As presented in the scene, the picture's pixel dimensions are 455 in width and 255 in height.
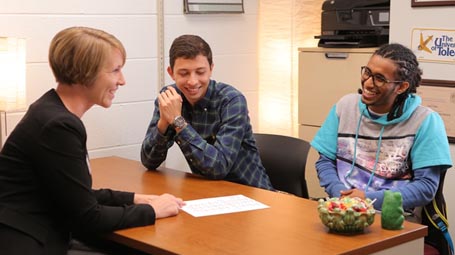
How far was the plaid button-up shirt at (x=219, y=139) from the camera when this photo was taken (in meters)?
2.87

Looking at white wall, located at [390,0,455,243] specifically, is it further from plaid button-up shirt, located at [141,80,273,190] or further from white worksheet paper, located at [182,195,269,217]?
white worksheet paper, located at [182,195,269,217]

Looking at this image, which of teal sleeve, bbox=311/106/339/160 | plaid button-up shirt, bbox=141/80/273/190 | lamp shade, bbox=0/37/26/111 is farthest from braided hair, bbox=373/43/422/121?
lamp shade, bbox=0/37/26/111

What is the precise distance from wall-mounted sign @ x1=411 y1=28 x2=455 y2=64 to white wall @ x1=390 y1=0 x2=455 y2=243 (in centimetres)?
2

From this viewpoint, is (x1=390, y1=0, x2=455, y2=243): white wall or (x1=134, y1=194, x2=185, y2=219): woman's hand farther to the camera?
(x1=390, y1=0, x2=455, y2=243): white wall

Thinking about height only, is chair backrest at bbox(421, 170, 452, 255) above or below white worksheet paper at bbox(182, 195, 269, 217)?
below

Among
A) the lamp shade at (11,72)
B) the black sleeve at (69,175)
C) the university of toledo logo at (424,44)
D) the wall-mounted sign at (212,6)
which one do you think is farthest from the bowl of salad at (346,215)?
the wall-mounted sign at (212,6)

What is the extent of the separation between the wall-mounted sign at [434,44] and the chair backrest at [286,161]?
36.6 inches

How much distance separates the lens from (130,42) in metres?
3.92

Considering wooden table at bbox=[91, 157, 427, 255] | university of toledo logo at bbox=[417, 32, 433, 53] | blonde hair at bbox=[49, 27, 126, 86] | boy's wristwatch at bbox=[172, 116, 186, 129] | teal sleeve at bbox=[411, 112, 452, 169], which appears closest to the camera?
wooden table at bbox=[91, 157, 427, 255]

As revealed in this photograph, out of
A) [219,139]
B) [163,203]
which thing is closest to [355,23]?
[219,139]

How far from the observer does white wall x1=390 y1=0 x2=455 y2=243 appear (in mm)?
3621

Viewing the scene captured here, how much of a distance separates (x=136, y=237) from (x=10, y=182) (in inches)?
15.8

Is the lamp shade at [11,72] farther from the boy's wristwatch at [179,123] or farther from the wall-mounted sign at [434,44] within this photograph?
the wall-mounted sign at [434,44]

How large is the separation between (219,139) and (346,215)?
3.18 ft
